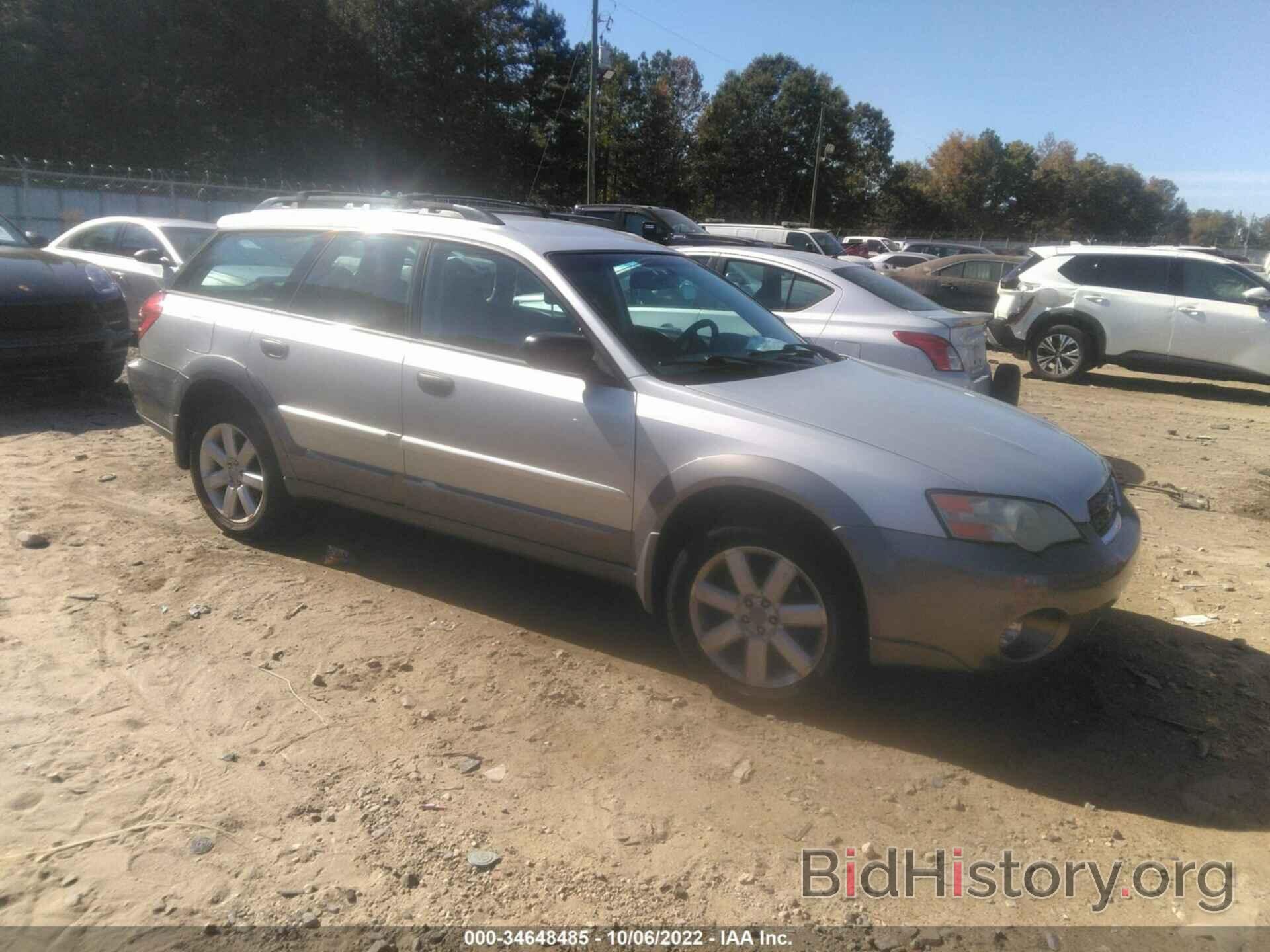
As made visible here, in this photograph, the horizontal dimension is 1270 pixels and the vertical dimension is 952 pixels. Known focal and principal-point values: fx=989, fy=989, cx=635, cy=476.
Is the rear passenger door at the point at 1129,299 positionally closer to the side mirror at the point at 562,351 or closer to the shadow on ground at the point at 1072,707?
the shadow on ground at the point at 1072,707

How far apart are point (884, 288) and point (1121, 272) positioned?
257 inches

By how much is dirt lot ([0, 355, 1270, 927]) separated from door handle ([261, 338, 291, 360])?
1038 mm

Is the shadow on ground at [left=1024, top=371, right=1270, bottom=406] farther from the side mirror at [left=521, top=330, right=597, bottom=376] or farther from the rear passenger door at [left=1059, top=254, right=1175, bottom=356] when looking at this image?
the side mirror at [left=521, top=330, right=597, bottom=376]

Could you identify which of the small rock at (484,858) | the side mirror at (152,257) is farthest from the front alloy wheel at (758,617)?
the side mirror at (152,257)

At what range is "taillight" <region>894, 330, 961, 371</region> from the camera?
21.9 ft

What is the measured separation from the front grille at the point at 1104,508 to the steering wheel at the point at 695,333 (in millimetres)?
1650

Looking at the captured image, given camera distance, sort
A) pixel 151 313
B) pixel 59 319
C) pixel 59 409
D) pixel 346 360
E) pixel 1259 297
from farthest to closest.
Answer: pixel 1259 297, pixel 59 409, pixel 59 319, pixel 151 313, pixel 346 360

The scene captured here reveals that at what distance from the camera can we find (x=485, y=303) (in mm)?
4297

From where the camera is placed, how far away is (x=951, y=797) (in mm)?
3168

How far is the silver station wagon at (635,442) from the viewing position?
3.29 metres

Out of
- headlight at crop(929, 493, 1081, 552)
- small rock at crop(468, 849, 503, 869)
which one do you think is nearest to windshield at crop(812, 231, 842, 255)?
headlight at crop(929, 493, 1081, 552)

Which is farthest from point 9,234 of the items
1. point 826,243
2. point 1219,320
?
point 826,243

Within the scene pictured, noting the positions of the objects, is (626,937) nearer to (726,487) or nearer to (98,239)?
(726,487)

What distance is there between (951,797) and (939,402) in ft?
5.43
